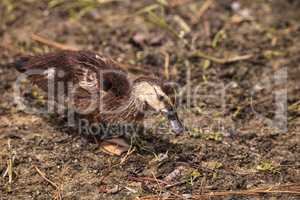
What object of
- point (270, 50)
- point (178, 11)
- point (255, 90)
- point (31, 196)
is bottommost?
point (31, 196)

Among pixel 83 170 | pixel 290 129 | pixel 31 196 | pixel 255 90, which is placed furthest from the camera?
pixel 255 90

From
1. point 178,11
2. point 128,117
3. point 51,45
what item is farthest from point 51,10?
point 128,117

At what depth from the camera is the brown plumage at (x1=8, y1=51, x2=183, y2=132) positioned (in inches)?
154

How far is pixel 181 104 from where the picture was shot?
15.0 ft

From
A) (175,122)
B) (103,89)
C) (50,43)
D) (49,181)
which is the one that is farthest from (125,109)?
(50,43)

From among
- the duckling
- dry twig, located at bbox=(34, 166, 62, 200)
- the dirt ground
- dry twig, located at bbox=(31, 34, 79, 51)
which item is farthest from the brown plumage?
dry twig, located at bbox=(31, 34, 79, 51)

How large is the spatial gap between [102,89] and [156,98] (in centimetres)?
44

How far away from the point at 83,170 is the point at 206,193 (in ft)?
3.02

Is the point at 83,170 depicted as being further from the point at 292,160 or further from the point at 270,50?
the point at 270,50

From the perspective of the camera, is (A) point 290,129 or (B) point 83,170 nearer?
(B) point 83,170

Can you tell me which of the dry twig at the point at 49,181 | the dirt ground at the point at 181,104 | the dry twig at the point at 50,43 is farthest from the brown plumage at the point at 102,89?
the dry twig at the point at 50,43

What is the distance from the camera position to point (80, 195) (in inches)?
144

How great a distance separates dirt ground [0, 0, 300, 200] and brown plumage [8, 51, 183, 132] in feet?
0.97

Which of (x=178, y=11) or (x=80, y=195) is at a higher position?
(x=178, y=11)
